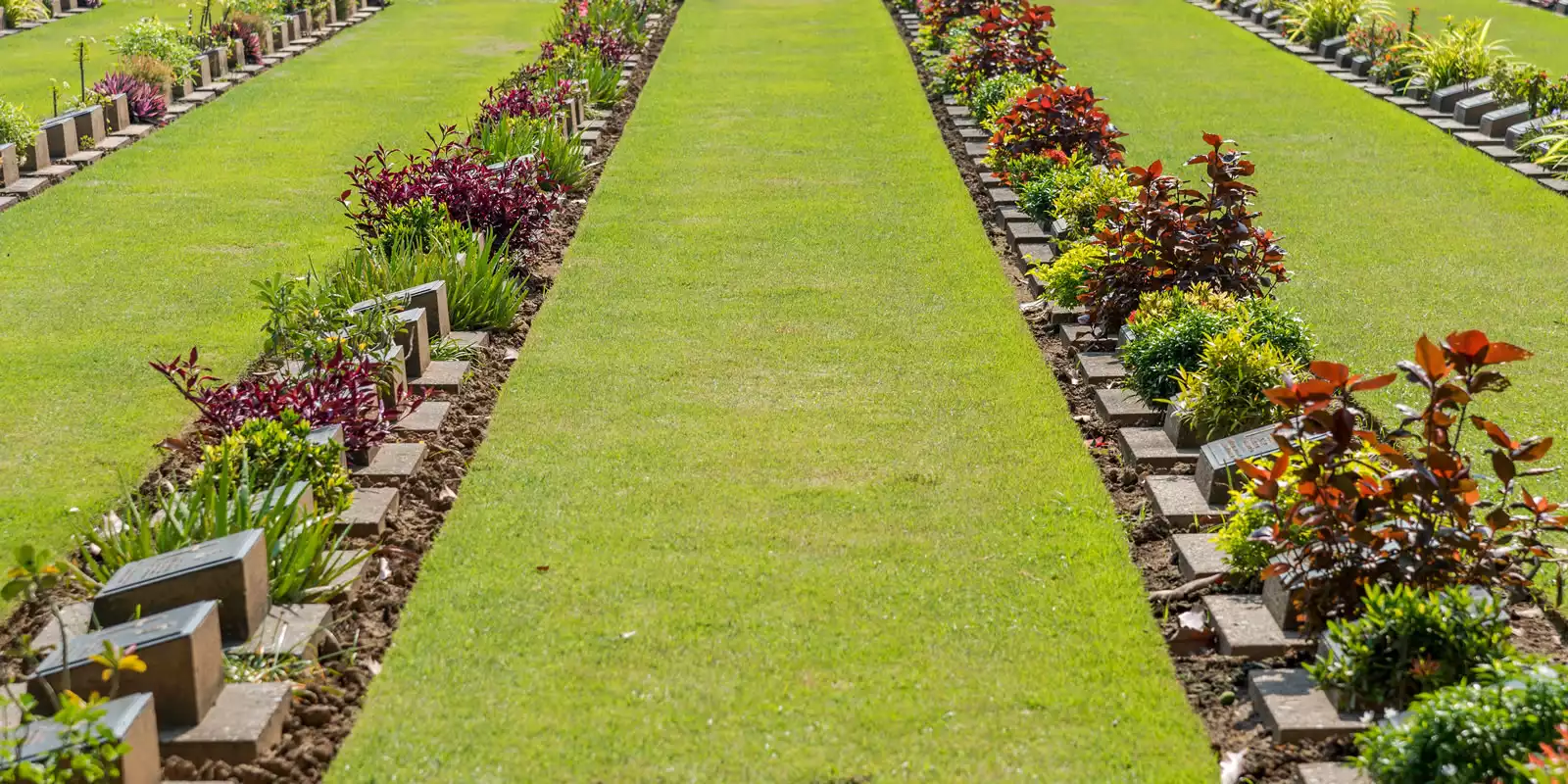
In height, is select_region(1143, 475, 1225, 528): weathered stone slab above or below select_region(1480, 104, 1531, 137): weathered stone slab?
below

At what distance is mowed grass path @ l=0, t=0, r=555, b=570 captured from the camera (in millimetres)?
6469

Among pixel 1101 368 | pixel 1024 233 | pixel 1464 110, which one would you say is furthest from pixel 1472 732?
pixel 1464 110

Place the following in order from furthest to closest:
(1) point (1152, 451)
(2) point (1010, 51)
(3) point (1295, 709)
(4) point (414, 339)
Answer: (2) point (1010, 51) < (4) point (414, 339) < (1) point (1152, 451) < (3) point (1295, 709)

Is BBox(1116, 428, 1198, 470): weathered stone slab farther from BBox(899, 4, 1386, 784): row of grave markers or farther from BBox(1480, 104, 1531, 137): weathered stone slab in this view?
BBox(1480, 104, 1531, 137): weathered stone slab

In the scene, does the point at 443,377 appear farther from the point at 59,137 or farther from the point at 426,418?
the point at 59,137

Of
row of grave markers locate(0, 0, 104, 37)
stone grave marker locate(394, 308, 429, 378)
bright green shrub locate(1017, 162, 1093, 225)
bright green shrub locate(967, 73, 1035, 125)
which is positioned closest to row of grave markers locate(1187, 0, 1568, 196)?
bright green shrub locate(967, 73, 1035, 125)

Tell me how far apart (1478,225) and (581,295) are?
20.8 feet

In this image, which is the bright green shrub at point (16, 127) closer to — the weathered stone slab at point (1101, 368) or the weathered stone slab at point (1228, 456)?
the weathered stone slab at point (1101, 368)

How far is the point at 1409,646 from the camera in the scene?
13.7ft

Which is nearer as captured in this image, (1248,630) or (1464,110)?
→ (1248,630)

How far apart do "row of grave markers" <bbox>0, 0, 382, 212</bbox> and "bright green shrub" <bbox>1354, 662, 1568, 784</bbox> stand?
10286 millimetres

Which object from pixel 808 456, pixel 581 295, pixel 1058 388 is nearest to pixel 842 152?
pixel 581 295

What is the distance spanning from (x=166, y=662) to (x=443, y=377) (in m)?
3.20

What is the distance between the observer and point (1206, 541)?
539cm
